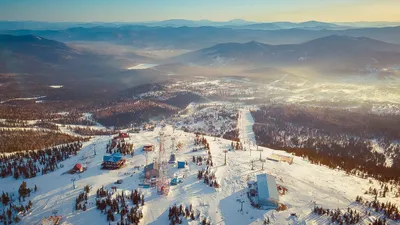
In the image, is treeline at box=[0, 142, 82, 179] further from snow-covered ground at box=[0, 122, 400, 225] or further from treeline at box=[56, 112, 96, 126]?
treeline at box=[56, 112, 96, 126]

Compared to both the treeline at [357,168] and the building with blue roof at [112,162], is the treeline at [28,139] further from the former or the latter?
the treeline at [357,168]

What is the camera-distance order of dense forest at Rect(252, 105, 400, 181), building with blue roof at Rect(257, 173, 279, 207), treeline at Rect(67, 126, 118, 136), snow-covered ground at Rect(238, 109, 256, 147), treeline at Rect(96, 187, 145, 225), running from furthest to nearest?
treeline at Rect(67, 126, 118, 136), snow-covered ground at Rect(238, 109, 256, 147), dense forest at Rect(252, 105, 400, 181), building with blue roof at Rect(257, 173, 279, 207), treeline at Rect(96, 187, 145, 225)

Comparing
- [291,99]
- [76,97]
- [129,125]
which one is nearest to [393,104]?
[291,99]

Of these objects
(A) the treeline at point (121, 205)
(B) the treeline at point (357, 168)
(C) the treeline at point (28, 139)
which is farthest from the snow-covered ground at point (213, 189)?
(C) the treeline at point (28, 139)

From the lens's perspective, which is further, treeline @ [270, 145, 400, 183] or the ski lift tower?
treeline @ [270, 145, 400, 183]

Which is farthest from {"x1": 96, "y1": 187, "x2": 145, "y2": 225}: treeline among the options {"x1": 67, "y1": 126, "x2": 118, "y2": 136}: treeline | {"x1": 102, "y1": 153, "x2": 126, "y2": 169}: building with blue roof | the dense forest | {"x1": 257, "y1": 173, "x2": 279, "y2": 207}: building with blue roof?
{"x1": 67, "y1": 126, "x2": 118, "y2": 136}: treeline

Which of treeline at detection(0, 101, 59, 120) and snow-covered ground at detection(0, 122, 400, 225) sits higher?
snow-covered ground at detection(0, 122, 400, 225)

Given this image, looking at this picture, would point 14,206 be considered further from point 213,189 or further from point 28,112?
point 28,112
